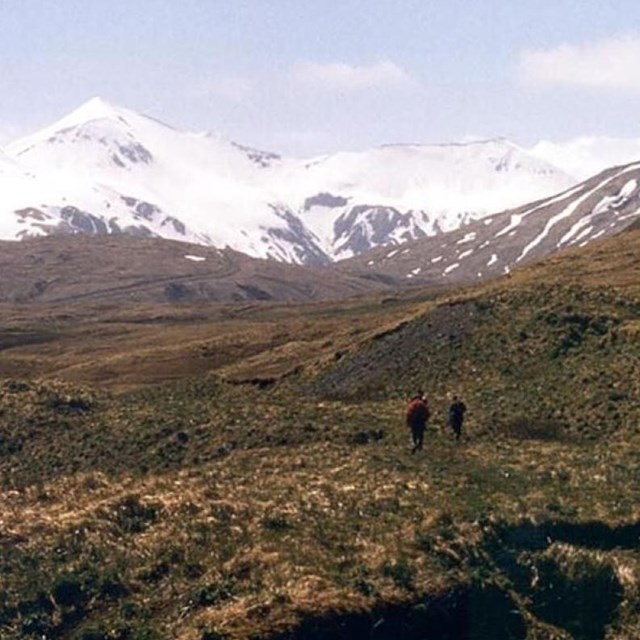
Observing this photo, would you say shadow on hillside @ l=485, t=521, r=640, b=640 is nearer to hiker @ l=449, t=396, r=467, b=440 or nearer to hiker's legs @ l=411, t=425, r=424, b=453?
hiker's legs @ l=411, t=425, r=424, b=453

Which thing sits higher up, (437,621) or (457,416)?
(457,416)

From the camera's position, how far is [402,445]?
44.7m

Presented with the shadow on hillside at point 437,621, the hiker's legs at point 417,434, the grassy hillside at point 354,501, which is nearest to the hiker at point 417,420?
the hiker's legs at point 417,434

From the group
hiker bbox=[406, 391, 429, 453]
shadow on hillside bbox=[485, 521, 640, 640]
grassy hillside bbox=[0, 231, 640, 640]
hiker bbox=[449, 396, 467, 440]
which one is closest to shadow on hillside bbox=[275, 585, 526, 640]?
grassy hillside bbox=[0, 231, 640, 640]

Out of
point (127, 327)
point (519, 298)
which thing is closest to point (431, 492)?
point (519, 298)

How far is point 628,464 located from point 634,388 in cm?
1104

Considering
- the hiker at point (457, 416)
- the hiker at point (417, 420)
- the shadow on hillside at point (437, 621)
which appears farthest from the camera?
the hiker at point (457, 416)

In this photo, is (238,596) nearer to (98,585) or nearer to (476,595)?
(98,585)

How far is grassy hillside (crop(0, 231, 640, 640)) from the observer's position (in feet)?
88.0

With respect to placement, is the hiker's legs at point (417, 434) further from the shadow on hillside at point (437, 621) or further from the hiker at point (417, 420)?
the shadow on hillside at point (437, 621)

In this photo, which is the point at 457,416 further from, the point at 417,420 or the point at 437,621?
the point at 437,621

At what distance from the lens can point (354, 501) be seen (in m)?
33.5

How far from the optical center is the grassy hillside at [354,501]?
26828 mm

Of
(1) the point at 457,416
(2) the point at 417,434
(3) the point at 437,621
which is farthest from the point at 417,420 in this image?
(3) the point at 437,621
